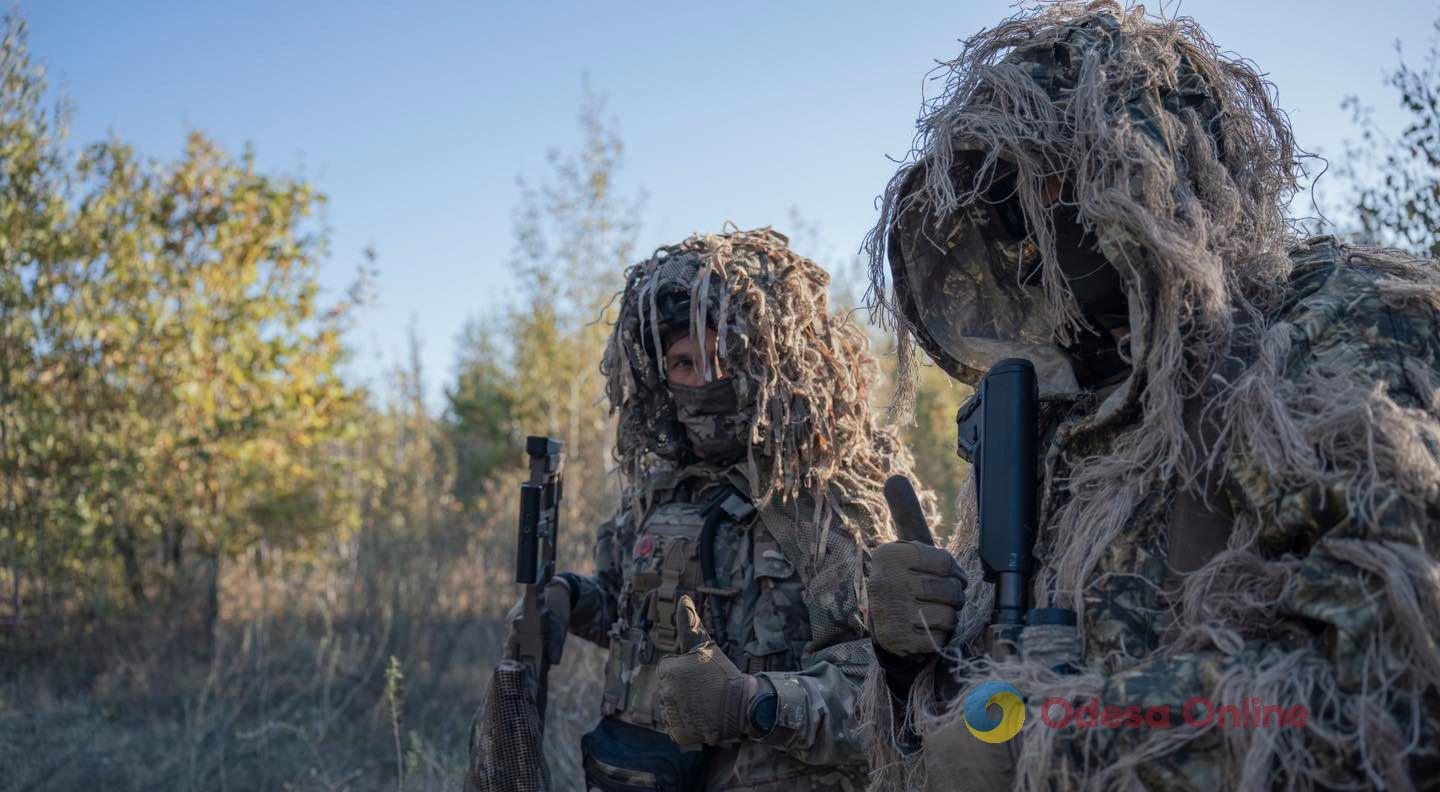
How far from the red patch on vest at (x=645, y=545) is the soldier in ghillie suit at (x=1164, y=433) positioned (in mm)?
978

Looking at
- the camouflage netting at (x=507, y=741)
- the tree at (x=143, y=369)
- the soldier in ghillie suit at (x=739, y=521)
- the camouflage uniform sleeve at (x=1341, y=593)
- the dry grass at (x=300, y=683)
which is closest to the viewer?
the camouflage uniform sleeve at (x=1341, y=593)

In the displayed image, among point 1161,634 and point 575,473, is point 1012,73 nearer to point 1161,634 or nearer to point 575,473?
point 1161,634

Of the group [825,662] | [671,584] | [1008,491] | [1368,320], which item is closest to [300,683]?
[671,584]

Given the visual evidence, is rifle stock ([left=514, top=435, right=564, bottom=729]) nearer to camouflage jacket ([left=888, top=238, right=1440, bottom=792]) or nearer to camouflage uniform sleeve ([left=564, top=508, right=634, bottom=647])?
camouflage uniform sleeve ([left=564, top=508, right=634, bottom=647])

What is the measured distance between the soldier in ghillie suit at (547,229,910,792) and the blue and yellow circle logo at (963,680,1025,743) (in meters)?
0.75

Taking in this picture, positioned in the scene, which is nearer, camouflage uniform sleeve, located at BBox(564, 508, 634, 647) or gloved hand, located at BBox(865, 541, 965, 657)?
gloved hand, located at BBox(865, 541, 965, 657)

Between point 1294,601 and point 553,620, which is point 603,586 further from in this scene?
point 1294,601

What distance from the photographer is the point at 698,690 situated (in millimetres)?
2152

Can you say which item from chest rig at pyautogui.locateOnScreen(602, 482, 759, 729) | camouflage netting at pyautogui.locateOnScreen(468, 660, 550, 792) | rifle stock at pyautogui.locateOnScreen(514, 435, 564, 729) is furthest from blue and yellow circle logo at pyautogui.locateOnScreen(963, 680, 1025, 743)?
rifle stock at pyautogui.locateOnScreen(514, 435, 564, 729)

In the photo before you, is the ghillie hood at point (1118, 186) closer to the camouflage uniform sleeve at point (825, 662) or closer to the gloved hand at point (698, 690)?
the camouflage uniform sleeve at point (825, 662)

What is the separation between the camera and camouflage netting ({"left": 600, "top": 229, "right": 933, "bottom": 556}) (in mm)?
2783

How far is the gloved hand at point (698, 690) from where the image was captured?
2152 mm

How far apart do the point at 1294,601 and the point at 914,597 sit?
0.66 m

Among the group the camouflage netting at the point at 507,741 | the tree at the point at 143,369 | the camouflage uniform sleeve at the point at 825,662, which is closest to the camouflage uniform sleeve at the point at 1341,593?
the camouflage uniform sleeve at the point at 825,662
